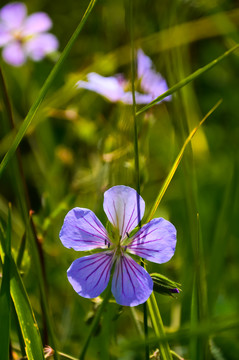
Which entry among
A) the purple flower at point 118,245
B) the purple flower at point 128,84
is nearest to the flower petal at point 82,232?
the purple flower at point 118,245

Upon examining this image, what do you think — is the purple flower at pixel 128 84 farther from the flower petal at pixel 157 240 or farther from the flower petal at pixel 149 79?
the flower petal at pixel 157 240

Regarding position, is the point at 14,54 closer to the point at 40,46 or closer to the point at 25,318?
the point at 40,46

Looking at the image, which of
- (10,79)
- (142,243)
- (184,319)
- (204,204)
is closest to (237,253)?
(204,204)

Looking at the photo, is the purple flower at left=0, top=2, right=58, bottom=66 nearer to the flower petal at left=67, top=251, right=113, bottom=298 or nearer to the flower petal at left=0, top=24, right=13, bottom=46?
the flower petal at left=0, top=24, right=13, bottom=46

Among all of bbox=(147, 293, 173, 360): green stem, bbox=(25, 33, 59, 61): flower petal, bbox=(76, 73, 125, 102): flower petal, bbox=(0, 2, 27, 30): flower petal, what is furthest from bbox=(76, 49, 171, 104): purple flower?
bbox=(147, 293, 173, 360): green stem

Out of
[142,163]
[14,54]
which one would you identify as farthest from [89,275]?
[14,54]

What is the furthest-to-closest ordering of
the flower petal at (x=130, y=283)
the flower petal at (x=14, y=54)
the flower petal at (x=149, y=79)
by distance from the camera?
1. the flower petal at (x=14, y=54)
2. the flower petal at (x=149, y=79)
3. the flower petal at (x=130, y=283)

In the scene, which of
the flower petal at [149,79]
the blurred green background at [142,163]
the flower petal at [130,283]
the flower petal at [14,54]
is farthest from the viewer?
the flower petal at [14,54]
